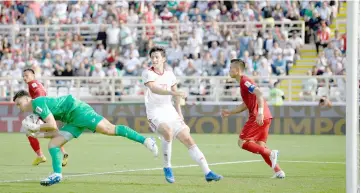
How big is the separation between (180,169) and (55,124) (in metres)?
3.73

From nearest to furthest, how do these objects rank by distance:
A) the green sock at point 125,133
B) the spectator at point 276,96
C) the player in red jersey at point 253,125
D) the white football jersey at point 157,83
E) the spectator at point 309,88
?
the white football jersey at point 157,83 → the green sock at point 125,133 → the player in red jersey at point 253,125 → the spectator at point 276,96 → the spectator at point 309,88

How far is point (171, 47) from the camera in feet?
103

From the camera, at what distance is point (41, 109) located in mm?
12758

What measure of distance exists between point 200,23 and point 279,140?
8232mm

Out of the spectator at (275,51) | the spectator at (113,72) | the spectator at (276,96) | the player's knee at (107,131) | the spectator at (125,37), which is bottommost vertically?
the spectator at (276,96)

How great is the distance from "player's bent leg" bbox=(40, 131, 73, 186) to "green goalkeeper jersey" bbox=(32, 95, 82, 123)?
26 cm

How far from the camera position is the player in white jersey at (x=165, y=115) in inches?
526

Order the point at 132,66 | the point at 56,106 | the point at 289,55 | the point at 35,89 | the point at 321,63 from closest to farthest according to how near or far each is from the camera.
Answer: the point at 56,106
the point at 35,89
the point at 321,63
the point at 289,55
the point at 132,66

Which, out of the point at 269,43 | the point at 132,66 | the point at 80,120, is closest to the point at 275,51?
the point at 269,43

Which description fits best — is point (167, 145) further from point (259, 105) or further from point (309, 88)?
point (309, 88)

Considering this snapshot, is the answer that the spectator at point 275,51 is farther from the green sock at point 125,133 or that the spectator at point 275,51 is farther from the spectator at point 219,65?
the green sock at point 125,133

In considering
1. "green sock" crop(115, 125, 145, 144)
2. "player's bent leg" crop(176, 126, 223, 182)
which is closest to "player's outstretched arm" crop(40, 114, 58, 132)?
"green sock" crop(115, 125, 145, 144)

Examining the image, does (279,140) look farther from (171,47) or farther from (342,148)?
(171,47)

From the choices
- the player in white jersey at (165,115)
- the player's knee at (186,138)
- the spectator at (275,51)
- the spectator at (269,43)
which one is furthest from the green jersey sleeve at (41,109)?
the spectator at (269,43)
